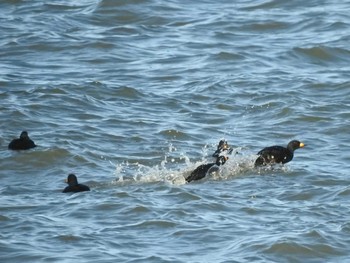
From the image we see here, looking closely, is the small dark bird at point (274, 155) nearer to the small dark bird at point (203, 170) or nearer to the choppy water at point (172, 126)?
the choppy water at point (172, 126)

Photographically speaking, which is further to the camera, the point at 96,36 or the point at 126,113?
the point at 96,36

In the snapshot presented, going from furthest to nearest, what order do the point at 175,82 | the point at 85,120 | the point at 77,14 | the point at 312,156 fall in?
the point at 77,14 → the point at 175,82 → the point at 85,120 → the point at 312,156

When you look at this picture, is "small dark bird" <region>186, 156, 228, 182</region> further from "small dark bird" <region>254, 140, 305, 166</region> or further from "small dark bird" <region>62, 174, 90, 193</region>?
"small dark bird" <region>62, 174, 90, 193</region>

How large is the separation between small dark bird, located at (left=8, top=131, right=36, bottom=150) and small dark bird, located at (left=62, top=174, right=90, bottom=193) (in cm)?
172

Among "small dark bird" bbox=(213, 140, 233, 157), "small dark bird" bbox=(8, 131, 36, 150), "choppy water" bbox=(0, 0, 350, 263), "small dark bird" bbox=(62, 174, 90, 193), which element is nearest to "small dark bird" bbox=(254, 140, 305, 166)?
"choppy water" bbox=(0, 0, 350, 263)

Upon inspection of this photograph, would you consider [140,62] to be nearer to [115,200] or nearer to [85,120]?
[85,120]

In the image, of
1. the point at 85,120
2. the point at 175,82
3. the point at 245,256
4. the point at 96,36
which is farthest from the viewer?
the point at 96,36

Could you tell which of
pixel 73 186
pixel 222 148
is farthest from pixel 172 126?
pixel 73 186

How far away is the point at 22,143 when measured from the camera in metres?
16.2

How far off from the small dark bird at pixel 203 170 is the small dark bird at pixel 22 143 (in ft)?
7.54

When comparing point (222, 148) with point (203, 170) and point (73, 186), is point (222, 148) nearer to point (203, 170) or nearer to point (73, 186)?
point (203, 170)

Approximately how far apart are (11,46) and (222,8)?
17.8ft

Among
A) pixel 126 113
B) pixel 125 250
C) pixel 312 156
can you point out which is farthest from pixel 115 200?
pixel 126 113

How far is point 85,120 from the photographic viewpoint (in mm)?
18359
